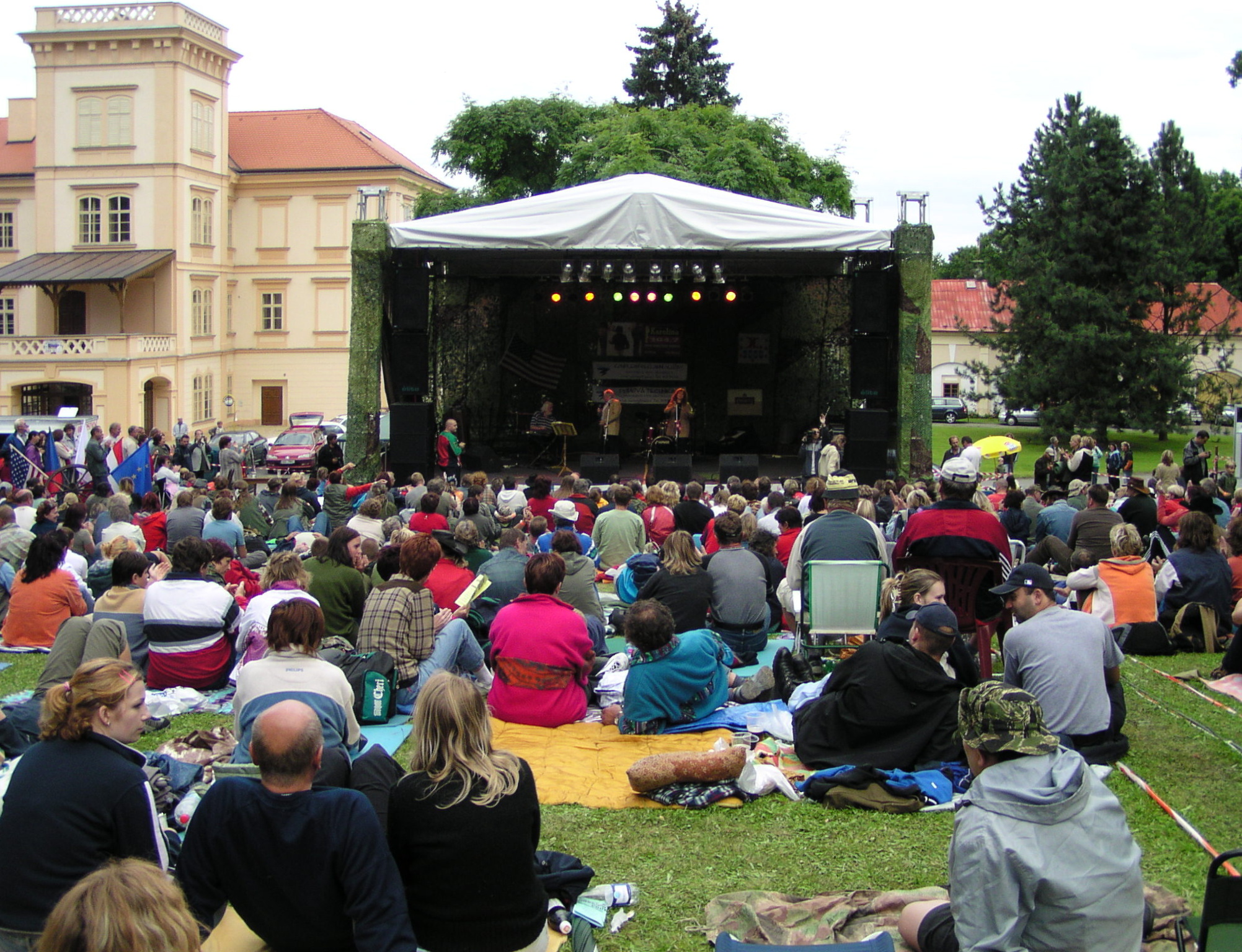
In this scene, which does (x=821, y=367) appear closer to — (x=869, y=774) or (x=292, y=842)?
(x=869, y=774)

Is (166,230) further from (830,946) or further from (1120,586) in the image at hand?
(830,946)

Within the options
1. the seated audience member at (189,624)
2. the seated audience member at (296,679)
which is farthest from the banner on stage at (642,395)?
the seated audience member at (296,679)

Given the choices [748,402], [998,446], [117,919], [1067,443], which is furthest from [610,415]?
[117,919]

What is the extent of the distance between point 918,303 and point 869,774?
9388 millimetres

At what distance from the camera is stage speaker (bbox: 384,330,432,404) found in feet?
45.8

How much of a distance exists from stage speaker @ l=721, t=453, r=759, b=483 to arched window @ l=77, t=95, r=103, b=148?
2772 centimetres

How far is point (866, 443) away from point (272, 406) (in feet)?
96.3

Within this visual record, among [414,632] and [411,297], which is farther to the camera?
[411,297]

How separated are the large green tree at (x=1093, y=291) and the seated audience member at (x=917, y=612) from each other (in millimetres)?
22608

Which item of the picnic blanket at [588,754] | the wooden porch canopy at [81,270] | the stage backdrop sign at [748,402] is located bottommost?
the picnic blanket at [588,754]

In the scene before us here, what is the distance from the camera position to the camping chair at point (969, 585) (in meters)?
5.70

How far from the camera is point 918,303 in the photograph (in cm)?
1310

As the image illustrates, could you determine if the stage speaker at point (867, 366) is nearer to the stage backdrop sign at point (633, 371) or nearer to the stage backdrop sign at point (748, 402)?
the stage backdrop sign at point (748, 402)

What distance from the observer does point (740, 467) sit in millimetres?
15570
